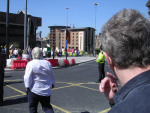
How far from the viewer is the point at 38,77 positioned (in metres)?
3.50

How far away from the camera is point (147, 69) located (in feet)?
3.45

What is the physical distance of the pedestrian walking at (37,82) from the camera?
344 centimetres

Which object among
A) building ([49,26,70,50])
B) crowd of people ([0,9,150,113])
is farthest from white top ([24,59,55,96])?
building ([49,26,70,50])

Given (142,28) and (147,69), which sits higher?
(142,28)

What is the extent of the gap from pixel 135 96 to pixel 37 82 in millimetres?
2816

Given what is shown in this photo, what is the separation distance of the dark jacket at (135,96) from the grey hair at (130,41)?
117mm

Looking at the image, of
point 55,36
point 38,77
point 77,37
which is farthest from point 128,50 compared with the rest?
point 55,36

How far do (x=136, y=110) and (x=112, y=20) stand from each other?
0.58 metres

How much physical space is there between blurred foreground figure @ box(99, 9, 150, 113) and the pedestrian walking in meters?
2.48

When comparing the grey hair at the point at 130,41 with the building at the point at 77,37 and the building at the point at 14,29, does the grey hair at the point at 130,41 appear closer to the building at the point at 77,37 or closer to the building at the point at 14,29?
the building at the point at 14,29

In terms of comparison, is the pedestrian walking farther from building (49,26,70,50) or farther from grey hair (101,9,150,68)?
building (49,26,70,50)

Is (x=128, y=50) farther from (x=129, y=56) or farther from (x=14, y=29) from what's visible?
(x=14, y=29)

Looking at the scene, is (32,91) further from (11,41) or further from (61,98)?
(11,41)

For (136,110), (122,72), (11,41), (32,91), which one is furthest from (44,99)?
(11,41)
